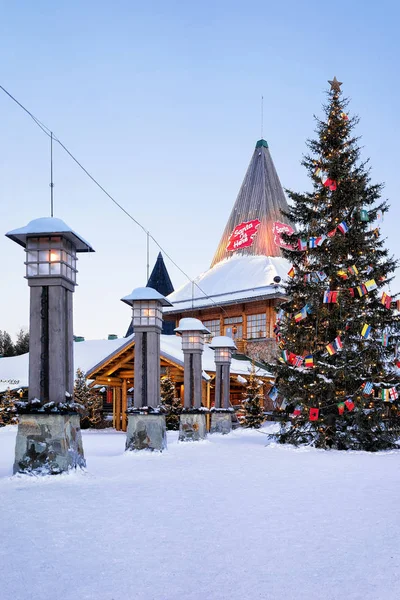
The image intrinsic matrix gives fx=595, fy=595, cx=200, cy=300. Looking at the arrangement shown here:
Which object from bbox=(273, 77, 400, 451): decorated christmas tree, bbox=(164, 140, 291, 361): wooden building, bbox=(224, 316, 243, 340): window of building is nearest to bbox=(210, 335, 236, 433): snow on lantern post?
bbox=(273, 77, 400, 451): decorated christmas tree

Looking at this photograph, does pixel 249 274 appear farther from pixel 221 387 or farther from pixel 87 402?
pixel 221 387

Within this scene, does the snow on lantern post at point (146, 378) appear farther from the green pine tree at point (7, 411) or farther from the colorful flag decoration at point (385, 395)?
the green pine tree at point (7, 411)

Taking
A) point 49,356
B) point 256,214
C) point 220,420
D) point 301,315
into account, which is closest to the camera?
point 49,356

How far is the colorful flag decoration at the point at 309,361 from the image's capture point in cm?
1445

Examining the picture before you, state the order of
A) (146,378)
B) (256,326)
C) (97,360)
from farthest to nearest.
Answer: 1. (256,326)
2. (97,360)
3. (146,378)

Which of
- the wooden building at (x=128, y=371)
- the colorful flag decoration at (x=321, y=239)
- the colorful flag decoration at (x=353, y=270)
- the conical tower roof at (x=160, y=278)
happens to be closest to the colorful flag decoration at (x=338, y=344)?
the colorful flag decoration at (x=353, y=270)

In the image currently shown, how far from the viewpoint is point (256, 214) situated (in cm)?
4219

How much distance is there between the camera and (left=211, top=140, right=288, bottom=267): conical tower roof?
1639 inches

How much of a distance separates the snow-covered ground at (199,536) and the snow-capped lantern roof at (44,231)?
3.49 m

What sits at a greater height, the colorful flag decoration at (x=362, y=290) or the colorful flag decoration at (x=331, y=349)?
the colorful flag decoration at (x=362, y=290)

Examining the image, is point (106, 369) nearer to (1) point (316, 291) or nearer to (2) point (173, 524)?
(1) point (316, 291)

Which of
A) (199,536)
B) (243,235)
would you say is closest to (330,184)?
(199,536)

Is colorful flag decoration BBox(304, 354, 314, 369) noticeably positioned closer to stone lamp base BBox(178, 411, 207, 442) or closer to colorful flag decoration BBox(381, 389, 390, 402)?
colorful flag decoration BBox(381, 389, 390, 402)

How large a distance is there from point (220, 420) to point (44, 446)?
13915 millimetres
